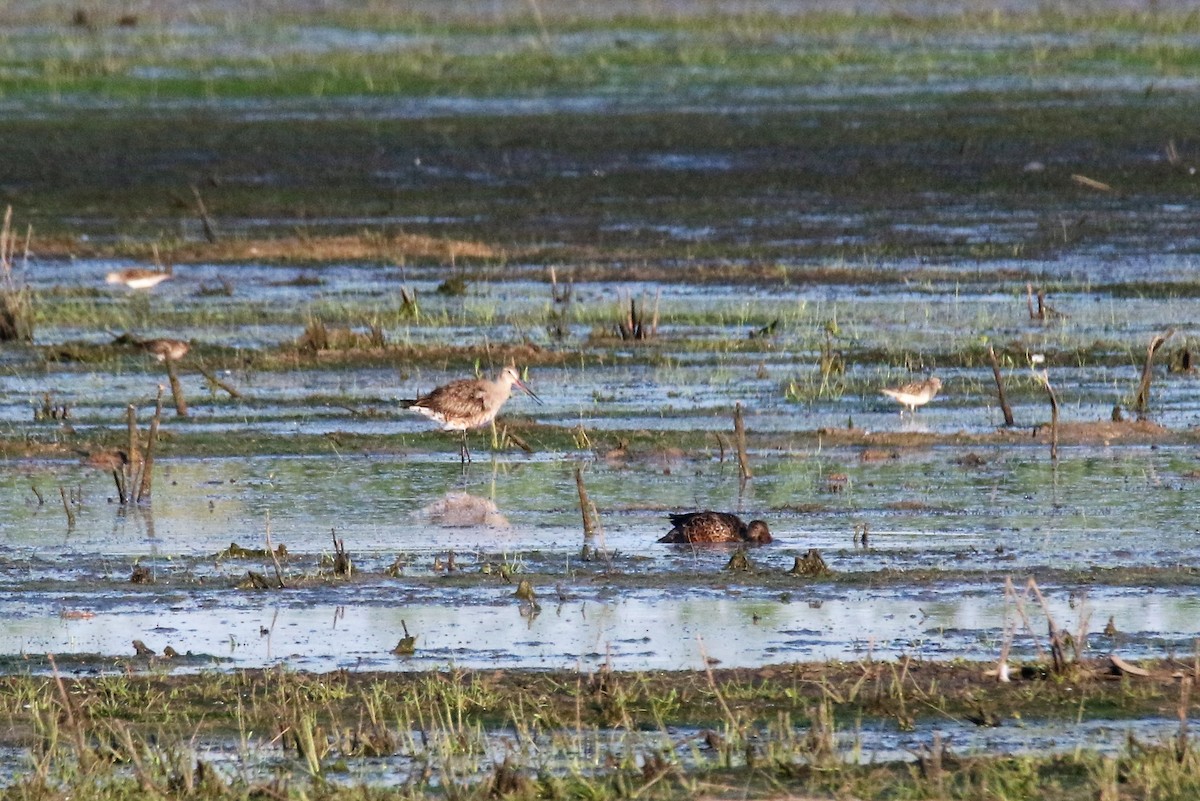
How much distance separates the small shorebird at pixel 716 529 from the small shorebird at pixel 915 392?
10.4 feet

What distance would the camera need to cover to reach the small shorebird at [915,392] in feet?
44.5

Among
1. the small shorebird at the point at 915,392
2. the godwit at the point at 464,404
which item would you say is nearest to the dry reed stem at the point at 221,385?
the godwit at the point at 464,404

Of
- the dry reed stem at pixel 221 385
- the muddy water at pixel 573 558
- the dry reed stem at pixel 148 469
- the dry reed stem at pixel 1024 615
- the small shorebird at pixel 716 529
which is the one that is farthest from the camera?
the dry reed stem at pixel 221 385

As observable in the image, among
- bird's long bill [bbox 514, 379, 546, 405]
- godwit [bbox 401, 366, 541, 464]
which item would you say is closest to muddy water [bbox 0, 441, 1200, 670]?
godwit [bbox 401, 366, 541, 464]

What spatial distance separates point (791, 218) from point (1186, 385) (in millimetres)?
8599

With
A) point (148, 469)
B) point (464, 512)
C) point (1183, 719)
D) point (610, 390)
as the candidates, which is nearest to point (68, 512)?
point (148, 469)

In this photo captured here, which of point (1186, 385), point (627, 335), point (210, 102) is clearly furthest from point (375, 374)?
point (210, 102)

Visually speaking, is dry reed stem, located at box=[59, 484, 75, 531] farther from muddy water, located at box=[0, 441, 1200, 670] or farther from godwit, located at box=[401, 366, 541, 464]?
godwit, located at box=[401, 366, 541, 464]

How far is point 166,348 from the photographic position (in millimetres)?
15953

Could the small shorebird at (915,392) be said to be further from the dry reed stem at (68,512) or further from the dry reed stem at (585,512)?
the dry reed stem at (68,512)

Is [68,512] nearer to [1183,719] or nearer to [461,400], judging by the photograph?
[461,400]

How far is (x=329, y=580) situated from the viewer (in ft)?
32.8

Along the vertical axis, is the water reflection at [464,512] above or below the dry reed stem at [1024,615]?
above

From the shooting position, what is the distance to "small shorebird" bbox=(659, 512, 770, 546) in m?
10.4
